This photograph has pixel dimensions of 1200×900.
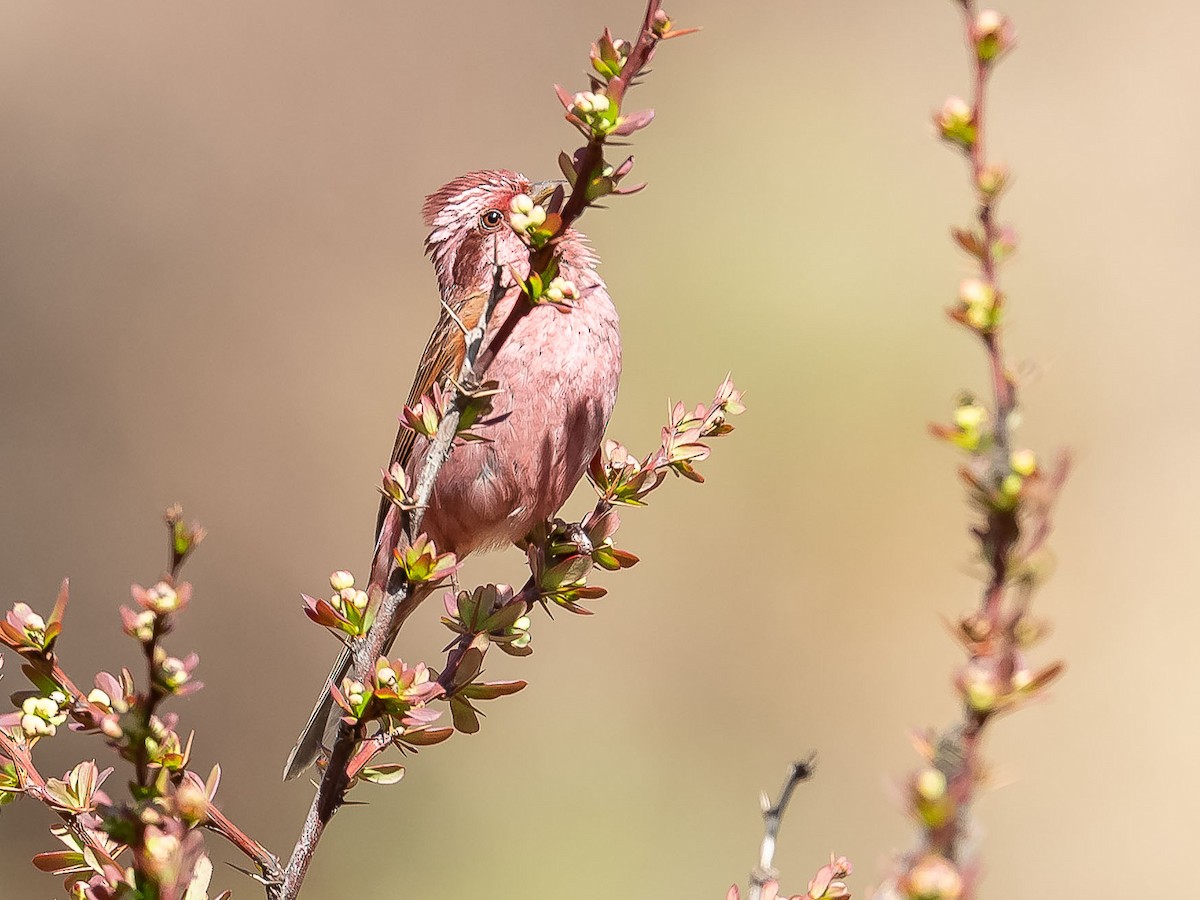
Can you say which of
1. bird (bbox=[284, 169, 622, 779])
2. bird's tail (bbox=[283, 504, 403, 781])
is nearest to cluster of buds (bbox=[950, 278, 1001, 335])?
bird (bbox=[284, 169, 622, 779])

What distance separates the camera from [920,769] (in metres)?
1.18

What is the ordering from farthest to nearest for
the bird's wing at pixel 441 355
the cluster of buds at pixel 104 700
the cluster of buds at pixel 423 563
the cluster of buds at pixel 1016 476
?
1. the bird's wing at pixel 441 355
2. the cluster of buds at pixel 423 563
3. the cluster of buds at pixel 104 700
4. the cluster of buds at pixel 1016 476

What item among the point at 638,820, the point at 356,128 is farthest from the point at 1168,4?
the point at 638,820

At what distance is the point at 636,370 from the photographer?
323 inches

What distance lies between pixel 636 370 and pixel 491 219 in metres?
3.38

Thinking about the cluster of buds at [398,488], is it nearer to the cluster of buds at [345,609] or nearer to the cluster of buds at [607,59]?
the cluster of buds at [345,609]

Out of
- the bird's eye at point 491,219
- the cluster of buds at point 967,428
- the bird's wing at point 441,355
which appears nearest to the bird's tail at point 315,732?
the bird's wing at point 441,355

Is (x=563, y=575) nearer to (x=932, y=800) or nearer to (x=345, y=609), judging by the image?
(x=345, y=609)

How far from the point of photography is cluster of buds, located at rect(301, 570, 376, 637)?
2277 millimetres

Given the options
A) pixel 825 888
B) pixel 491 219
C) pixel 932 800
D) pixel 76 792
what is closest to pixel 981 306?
pixel 932 800

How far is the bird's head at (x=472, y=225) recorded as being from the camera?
4883mm

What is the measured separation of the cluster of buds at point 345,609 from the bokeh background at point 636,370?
15.3 ft

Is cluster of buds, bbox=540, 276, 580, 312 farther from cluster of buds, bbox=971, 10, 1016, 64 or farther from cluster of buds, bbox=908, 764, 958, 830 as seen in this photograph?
cluster of buds, bbox=908, 764, 958, 830

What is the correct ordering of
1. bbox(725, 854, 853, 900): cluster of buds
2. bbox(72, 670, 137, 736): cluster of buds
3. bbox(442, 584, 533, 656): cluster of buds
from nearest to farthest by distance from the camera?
bbox(72, 670, 137, 736): cluster of buds, bbox(725, 854, 853, 900): cluster of buds, bbox(442, 584, 533, 656): cluster of buds
